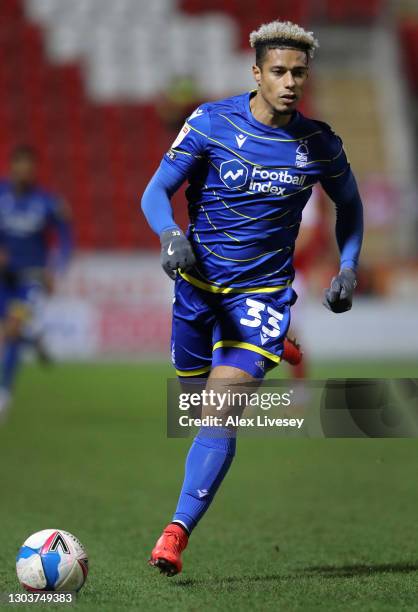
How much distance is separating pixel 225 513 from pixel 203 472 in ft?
5.44

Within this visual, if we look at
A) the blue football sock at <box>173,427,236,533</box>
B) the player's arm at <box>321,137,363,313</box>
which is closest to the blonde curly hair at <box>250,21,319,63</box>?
the player's arm at <box>321,137,363,313</box>

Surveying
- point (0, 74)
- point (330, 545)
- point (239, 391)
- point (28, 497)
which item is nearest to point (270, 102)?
point (239, 391)

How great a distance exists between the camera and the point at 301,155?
421 centimetres

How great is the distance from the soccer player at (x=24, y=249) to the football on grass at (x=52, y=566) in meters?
6.39

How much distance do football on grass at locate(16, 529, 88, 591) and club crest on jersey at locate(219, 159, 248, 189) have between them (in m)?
1.41

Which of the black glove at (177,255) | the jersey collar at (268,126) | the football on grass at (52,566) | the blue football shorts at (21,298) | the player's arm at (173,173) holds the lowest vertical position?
the blue football shorts at (21,298)

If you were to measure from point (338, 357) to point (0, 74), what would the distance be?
774 centimetres

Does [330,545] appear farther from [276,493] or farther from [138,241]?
[138,241]

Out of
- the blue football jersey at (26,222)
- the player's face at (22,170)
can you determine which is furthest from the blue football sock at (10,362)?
the player's face at (22,170)

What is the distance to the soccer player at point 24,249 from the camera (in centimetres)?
1019

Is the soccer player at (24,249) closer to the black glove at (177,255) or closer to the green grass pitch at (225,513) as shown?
the green grass pitch at (225,513)

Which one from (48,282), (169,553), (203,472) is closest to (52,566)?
(169,553)

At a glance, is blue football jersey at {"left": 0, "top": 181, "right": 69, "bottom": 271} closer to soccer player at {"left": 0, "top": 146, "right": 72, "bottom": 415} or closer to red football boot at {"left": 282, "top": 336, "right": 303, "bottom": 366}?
soccer player at {"left": 0, "top": 146, "right": 72, "bottom": 415}

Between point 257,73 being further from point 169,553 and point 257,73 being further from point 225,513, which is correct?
point 225,513
